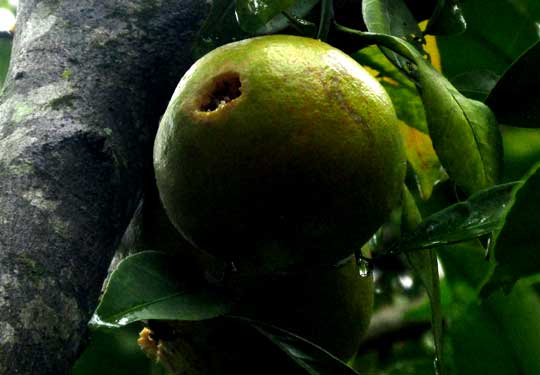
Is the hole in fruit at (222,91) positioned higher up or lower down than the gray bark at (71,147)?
higher up

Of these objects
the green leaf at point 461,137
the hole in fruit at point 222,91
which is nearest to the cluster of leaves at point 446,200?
the green leaf at point 461,137

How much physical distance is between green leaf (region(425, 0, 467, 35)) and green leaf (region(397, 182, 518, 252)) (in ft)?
0.74

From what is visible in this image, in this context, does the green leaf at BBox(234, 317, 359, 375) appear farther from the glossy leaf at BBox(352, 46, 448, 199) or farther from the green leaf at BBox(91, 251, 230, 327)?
the glossy leaf at BBox(352, 46, 448, 199)

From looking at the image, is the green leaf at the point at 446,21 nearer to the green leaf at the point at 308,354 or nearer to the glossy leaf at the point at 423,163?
the glossy leaf at the point at 423,163

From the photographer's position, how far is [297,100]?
2.26 feet

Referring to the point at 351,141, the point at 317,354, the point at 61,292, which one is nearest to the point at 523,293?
the point at 317,354

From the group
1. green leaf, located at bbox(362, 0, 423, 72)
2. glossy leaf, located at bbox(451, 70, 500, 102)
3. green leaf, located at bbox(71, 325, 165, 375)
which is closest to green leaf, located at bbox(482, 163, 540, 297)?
green leaf, located at bbox(362, 0, 423, 72)

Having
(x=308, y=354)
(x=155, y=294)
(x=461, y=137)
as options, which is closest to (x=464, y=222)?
(x=461, y=137)

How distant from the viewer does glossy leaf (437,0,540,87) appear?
3.95ft

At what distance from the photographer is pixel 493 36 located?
121 cm

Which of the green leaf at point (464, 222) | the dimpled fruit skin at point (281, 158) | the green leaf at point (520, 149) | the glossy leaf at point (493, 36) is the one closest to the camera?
the dimpled fruit skin at point (281, 158)

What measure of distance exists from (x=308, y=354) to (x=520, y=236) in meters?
0.23

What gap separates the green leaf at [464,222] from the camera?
0.79 m

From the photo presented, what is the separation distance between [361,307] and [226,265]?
0.49ft
